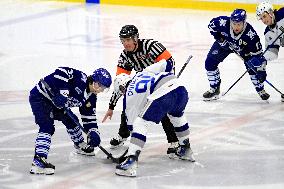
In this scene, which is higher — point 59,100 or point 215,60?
point 59,100

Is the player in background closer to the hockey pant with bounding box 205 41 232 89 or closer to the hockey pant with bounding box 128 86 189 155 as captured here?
the hockey pant with bounding box 205 41 232 89

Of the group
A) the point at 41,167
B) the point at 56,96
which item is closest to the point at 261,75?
the point at 56,96

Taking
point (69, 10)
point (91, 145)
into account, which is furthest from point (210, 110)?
point (69, 10)

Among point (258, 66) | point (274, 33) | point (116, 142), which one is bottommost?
point (116, 142)

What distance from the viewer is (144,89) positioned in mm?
5098

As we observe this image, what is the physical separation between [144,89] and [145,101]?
0.08 meters

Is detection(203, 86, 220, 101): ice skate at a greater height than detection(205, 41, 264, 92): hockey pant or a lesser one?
lesser

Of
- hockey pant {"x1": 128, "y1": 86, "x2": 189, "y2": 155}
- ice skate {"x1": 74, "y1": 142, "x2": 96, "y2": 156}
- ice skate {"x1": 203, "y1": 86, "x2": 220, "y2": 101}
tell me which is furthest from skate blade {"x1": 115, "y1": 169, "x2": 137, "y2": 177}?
ice skate {"x1": 203, "y1": 86, "x2": 220, "y2": 101}

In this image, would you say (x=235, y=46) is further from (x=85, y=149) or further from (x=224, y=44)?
(x=85, y=149)

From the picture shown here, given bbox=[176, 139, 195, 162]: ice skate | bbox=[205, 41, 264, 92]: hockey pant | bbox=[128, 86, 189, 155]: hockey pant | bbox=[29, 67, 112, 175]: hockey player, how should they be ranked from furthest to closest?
bbox=[205, 41, 264, 92]: hockey pant < bbox=[176, 139, 195, 162]: ice skate < bbox=[29, 67, 112, 175]: hockey player < bbox=[128, 86, 189, 155]: hockey pant

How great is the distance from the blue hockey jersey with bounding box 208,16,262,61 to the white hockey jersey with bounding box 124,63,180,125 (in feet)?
6.51

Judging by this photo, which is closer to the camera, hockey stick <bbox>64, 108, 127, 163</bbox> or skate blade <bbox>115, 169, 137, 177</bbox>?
skate blade <bbox>115, 169, 137, 177</bbox>

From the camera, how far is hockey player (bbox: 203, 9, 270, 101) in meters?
7.01

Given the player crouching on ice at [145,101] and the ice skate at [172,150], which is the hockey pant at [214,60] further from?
the player crouching on ice at [145,101]
